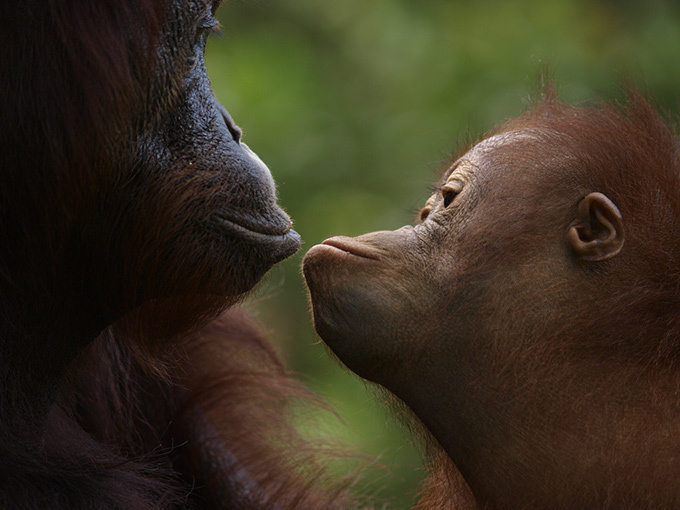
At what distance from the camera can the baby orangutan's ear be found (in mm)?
2016

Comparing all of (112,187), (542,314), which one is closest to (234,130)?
(112,187)

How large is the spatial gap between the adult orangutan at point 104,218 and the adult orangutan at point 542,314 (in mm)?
297

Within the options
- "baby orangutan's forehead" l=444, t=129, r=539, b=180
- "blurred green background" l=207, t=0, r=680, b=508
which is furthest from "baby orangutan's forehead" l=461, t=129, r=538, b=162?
"blurred green background" l=207, t=0, r=680, b=508

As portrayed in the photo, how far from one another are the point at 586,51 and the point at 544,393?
136 inches

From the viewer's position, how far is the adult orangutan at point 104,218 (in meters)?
1.75

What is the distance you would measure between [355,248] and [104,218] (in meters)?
0.56

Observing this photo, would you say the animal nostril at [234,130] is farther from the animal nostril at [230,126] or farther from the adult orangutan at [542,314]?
the adult orangutan at [542,314]

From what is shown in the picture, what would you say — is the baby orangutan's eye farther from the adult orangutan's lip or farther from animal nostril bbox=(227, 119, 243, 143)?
animal nostril bbox=(227, 119, 243, 143)

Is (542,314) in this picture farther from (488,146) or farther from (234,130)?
(234,130)

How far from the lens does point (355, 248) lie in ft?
7.11

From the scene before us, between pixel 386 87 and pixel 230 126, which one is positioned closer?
pixel 230 126

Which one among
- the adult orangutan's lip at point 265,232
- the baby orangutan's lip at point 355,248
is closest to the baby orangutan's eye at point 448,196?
the baby orangutan's lip at point 355,248

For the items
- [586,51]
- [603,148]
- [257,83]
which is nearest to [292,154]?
[257,83]

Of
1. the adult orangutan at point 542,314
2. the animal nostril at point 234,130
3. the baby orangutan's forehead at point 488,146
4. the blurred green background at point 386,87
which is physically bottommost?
the adult orangutan at point 542,314
